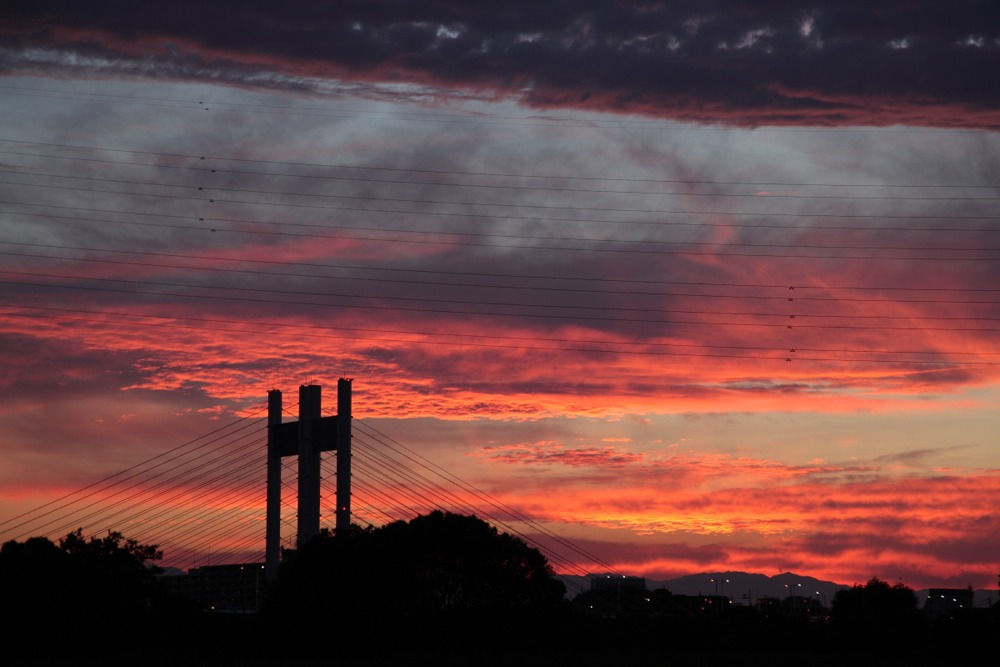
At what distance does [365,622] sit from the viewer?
52.3 m

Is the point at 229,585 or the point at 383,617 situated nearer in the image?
the point at 383,617

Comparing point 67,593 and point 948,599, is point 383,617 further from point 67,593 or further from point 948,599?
point 948,599

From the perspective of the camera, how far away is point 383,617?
2082 inches

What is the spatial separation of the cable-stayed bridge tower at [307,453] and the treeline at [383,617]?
15.4 ft

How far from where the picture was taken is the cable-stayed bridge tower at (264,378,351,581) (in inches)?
2504

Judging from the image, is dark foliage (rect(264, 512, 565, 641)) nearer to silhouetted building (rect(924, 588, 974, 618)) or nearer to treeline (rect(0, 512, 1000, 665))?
treeline (rect(0, 512, 1000, 665))

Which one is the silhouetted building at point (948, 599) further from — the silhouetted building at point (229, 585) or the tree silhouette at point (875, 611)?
the silhouetted building at point (229, 585)

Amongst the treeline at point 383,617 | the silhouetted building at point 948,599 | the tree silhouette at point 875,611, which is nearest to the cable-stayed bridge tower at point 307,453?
the treeline at point 383,617

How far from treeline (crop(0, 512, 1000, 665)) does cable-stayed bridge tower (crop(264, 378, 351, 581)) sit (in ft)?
15.4

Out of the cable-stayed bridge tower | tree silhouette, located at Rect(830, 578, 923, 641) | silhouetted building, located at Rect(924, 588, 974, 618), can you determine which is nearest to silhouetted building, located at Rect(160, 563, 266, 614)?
the cable-stayed bridge tower

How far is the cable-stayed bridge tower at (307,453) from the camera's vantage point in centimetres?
6359

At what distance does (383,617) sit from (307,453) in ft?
51.8

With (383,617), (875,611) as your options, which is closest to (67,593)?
(383,617)

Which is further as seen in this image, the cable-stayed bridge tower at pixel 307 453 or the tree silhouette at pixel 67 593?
the cable-stayed bridge tower at pixel 307 453
